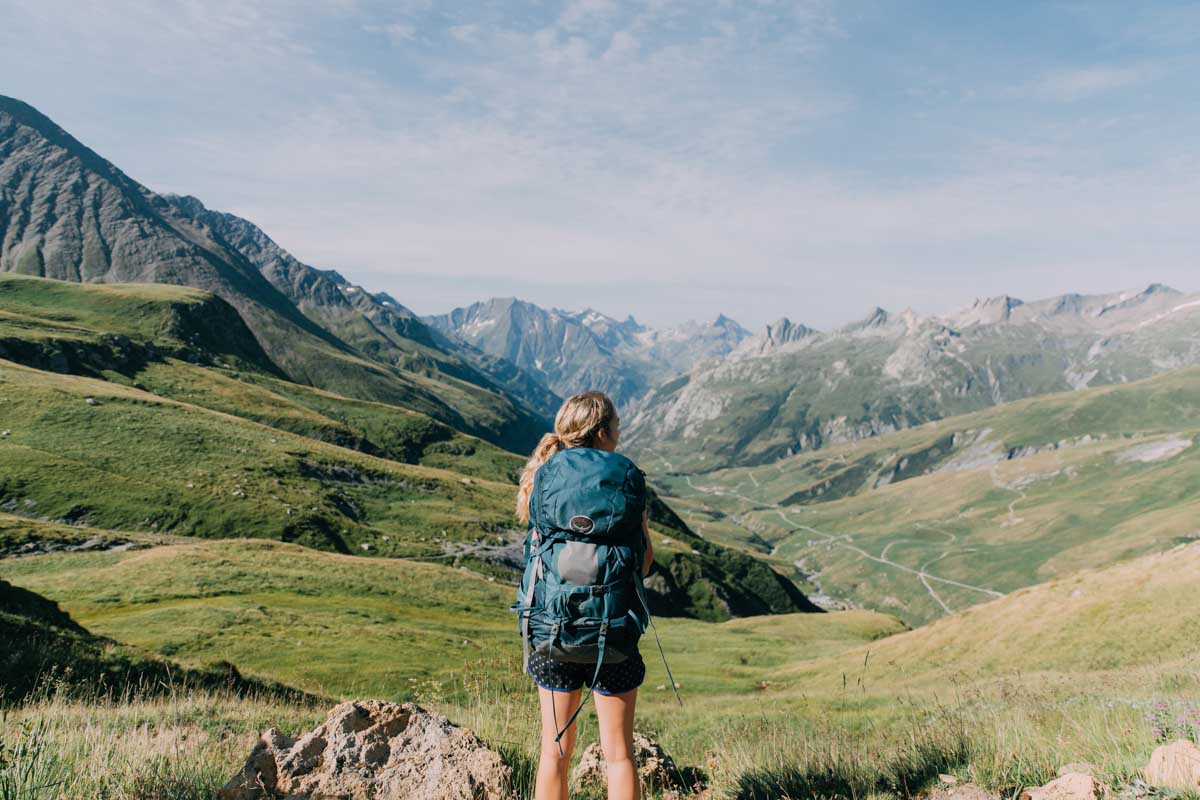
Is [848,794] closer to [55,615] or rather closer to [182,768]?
[182,768]

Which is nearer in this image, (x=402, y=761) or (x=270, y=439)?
(x=402, y=761)

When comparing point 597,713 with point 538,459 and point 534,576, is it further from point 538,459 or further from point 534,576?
point 538,459

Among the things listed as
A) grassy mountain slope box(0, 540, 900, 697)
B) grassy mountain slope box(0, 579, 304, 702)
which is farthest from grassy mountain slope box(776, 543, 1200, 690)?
grassy mountain slope box(0, 579, 304, 702)

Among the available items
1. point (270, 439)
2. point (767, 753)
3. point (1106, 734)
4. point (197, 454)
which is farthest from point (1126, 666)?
point (270, 439)

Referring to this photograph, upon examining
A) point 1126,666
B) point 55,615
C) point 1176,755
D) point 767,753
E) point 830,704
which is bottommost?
point 830,704

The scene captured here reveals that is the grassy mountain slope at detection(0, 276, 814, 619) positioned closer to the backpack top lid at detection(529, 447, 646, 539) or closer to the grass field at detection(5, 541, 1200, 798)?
the grass field at detection(5, 541, 1200, 798)

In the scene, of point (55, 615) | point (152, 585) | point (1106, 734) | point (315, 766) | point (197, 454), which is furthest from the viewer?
point (197, 454)

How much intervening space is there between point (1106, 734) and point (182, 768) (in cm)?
1127

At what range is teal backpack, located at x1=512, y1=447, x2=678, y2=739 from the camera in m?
5.95

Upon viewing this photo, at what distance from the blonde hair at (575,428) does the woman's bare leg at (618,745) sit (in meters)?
2.03

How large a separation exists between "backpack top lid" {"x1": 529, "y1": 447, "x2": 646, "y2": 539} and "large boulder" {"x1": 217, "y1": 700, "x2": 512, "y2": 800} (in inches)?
125

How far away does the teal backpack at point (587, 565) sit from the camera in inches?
234

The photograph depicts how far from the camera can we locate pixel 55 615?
2556cm

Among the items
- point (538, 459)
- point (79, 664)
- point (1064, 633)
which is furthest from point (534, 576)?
point (1064, 633)
